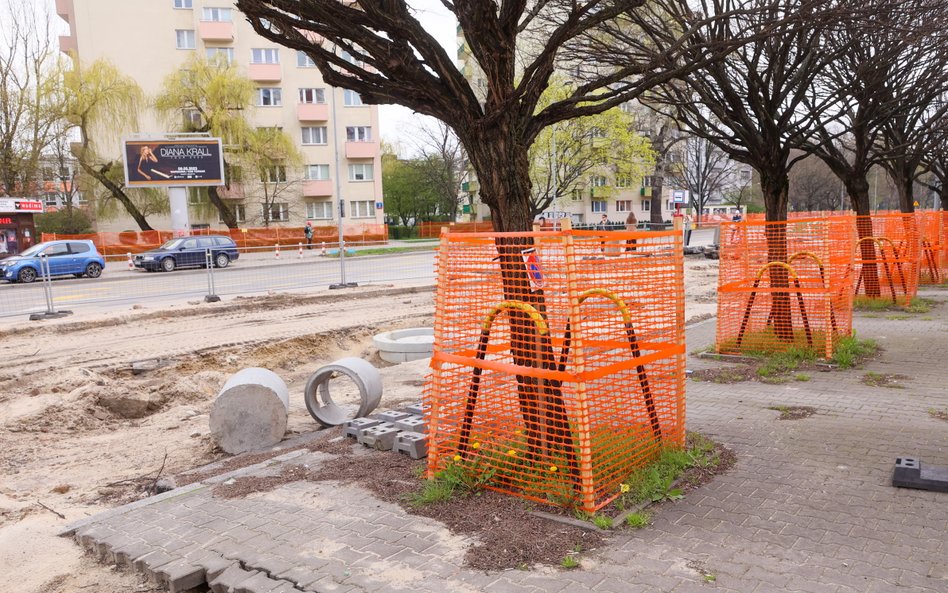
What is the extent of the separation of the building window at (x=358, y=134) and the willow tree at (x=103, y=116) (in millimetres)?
16813

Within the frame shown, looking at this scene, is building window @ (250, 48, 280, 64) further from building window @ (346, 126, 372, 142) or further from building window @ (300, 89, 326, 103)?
building window @ (346, 126, 372, 142)

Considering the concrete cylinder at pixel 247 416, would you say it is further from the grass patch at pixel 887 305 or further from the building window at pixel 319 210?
the building window at pixel 319 210

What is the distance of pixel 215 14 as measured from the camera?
5275 centimetres

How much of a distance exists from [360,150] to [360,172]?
79.8 inches

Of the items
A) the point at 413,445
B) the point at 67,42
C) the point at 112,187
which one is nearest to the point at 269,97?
the point at 67,42

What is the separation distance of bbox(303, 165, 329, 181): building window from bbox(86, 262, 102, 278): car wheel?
2821 centimetres

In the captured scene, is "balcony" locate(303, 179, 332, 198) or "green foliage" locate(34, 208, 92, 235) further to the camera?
"balcony" locate(303, 179, 332, 198)

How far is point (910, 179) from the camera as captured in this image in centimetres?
2078

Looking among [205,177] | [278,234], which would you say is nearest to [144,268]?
[205,177]

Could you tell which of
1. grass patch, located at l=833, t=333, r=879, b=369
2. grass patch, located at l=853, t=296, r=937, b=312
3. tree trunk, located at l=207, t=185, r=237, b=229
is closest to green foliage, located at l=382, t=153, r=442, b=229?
tree trunk, located at l=207, t=185, r=237, b=229

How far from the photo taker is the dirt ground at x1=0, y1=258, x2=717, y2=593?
5531 millimetres

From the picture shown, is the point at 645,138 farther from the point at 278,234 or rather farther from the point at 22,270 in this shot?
the point at 22,270

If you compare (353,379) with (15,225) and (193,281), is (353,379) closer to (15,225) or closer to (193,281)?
(193,281)

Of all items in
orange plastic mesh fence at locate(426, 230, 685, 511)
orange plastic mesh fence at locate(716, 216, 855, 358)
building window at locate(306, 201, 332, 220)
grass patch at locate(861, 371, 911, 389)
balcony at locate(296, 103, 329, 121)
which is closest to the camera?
orange plastic mesh fence at locate(426, 230, 685, 511)
